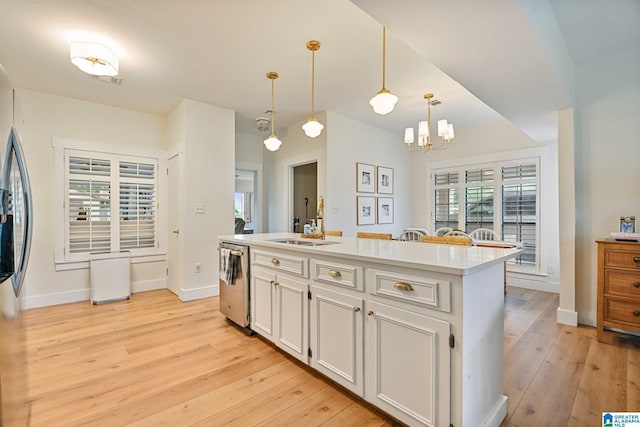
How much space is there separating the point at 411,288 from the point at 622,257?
2.39m

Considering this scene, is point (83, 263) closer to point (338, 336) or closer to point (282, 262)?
point (282, 262)

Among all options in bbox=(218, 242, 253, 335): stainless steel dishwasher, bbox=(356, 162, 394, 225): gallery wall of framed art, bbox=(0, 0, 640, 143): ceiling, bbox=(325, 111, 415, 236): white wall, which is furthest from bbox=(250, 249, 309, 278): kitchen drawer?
bbox=(356, 162, 394, 225): gallery wall of framed art

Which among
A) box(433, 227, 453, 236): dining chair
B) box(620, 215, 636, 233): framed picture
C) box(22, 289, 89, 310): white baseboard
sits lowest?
box(22, 289, 89, 310): white baseboard

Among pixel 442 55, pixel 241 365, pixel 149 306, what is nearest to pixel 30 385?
pixel 241 365

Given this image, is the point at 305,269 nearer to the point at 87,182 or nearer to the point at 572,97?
the point at 572,97

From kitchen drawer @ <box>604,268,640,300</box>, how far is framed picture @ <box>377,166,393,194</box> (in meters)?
3.16

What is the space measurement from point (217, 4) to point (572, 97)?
3422mm

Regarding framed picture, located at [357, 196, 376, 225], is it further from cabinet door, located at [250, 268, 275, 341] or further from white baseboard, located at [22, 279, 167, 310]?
white baseboard, located at [22, 279, 167, 310]

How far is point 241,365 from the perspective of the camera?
2.22 meters

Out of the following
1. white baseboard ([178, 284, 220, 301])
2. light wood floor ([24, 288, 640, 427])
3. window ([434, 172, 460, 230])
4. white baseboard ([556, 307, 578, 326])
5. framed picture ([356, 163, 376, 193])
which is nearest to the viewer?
light wood floor ([24, 288, 640, 427])

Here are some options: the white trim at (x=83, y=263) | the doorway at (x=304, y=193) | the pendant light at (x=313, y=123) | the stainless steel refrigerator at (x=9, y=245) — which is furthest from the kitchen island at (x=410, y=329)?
the doorway at (x=304, y=193)

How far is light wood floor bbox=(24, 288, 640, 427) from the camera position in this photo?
1670 mm

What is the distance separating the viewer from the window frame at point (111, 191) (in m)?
3.74

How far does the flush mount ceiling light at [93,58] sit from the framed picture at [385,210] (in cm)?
405
